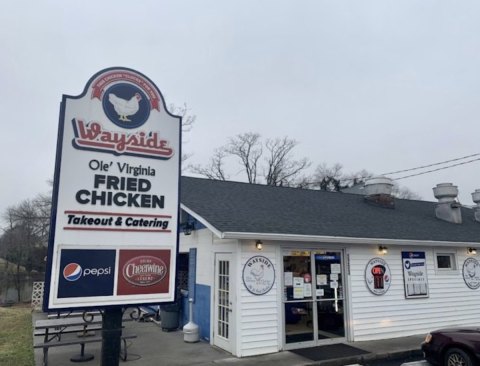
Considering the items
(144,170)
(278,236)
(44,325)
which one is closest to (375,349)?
(278,236)

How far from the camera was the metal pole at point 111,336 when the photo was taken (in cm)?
517

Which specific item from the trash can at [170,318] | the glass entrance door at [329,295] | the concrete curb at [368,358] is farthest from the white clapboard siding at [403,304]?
the trash can at [170,318]

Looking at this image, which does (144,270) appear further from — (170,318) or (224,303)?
(170,318)

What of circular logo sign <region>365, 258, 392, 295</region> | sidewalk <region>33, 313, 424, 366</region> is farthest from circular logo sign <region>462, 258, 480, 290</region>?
circular logo sign <region>365, 258, 392, 295</region>

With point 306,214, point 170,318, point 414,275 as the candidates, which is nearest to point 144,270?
point 170,318

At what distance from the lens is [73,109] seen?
5246mm

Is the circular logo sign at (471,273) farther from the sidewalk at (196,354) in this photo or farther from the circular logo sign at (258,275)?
the circular logo sign at (258,275)

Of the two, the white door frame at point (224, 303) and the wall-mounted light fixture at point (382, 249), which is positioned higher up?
the wall-mounted light fixture at point (382, 249)

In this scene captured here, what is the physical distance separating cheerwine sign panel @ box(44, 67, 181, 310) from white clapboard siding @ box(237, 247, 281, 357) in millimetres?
2885

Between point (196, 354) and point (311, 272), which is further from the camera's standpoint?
point (311, 272)

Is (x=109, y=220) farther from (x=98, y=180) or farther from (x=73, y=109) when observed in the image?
(x=73, y=109)

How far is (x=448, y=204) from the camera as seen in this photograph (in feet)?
50.1

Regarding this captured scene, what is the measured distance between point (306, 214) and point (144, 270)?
661 cm

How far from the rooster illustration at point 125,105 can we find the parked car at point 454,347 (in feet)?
22.1
